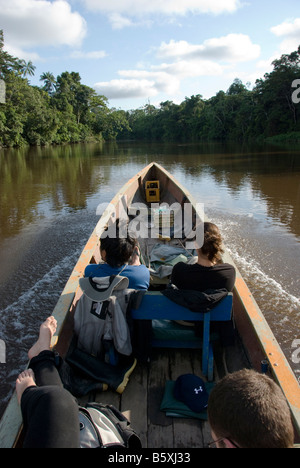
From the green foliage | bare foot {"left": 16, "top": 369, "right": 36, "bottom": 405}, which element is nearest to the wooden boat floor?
bare foot {"left": 16, "top": 369, "right": 36, "bottom": 405}

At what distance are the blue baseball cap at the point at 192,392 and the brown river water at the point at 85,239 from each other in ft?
5.59

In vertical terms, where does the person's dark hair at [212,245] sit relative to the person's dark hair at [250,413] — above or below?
above

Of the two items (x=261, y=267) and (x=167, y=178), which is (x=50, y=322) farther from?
(x=167, y=178)

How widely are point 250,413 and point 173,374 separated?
1.46 meters

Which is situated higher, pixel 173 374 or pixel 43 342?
pixel 43 342

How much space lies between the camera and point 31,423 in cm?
111

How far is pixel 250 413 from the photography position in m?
0.88

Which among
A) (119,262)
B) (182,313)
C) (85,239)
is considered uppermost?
(119,262)

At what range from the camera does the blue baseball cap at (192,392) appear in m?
1.90

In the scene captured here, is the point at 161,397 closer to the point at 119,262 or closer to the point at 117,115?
the point at 119,262

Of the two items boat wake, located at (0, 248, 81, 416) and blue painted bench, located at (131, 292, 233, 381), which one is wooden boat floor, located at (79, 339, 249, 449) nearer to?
blue painted bench, located at (131, 292, 233, 381)

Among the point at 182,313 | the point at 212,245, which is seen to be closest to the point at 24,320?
the point at 182,313

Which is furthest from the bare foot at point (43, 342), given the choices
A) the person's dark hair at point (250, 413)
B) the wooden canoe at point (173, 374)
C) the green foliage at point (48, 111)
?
the green foliage at point (48, 111)

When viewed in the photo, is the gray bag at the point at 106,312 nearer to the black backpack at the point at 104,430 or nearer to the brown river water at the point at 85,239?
the black backpack at the point at 104,430
